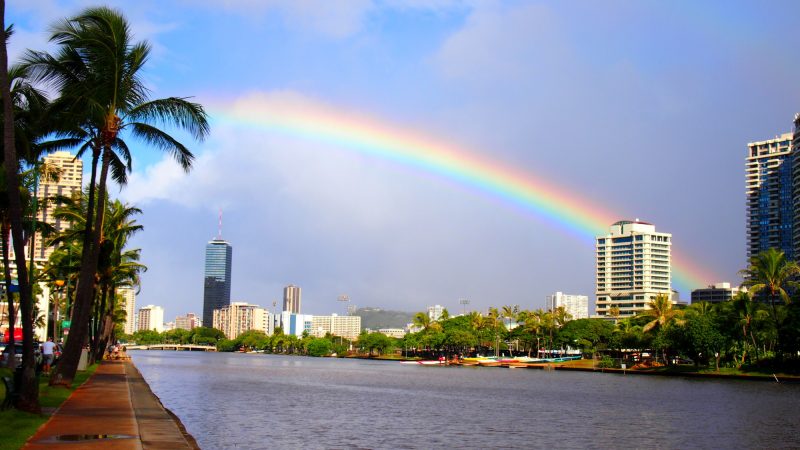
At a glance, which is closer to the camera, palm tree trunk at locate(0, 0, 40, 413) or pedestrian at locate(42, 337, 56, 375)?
palm tree trunk at locate(0, 0, 40, 413)

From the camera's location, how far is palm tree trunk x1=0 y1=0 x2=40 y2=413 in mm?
22125

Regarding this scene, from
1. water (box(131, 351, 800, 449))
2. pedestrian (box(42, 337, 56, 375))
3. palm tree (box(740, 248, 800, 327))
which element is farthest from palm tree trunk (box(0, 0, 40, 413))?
palm tree (box(740, 248, 800, 327))

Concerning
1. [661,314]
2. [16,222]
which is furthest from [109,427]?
[661,314]

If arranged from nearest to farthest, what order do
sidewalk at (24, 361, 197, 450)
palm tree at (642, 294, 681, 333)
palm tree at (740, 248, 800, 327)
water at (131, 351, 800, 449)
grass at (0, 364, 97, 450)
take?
grass at (0, 364, 97, 450) → sidewalk at (24, 361, 197, 450) → water at (131, 351, 800, 449) → palm tree at (740, 248, 800, 327) → palm tree at (642, 294, 681, 333)

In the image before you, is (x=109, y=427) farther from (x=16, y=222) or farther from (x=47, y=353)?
(x=47, y=353)

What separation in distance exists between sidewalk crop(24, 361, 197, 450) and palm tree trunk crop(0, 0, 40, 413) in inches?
40.5

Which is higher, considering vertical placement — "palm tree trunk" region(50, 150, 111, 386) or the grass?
"palm tree trunk" region(50, 150, 111, 386)

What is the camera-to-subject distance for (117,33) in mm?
32594

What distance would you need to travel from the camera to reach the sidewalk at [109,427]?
17.7 meters

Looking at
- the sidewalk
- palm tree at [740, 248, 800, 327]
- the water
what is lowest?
the water

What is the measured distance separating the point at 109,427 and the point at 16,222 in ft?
22.7

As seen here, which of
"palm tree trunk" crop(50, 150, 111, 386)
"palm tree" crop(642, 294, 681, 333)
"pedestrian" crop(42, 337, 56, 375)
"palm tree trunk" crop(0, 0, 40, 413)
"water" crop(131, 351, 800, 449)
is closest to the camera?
"palm tree trunk" crop(0, 0, 40, 413)

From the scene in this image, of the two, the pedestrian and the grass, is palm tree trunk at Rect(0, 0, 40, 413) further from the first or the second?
the pedestrian

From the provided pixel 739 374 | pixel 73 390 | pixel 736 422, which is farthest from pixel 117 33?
pixel 739 374
